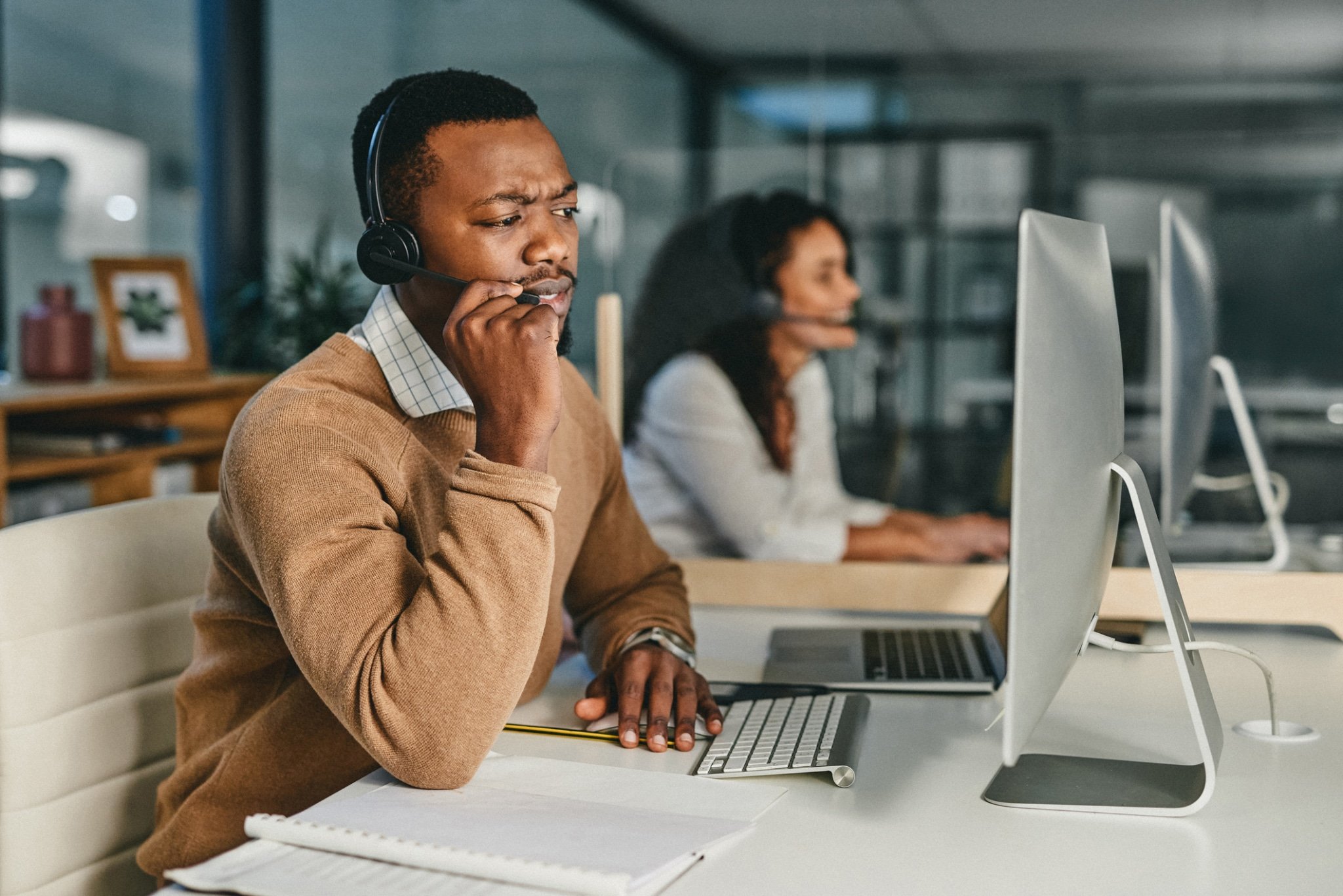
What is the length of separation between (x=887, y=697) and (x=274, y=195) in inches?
135

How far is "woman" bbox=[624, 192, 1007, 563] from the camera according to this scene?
2195 mm

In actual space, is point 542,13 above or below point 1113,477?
above

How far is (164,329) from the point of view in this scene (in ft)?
10.8

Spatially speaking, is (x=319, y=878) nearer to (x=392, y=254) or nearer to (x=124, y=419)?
(x=392, y=254)

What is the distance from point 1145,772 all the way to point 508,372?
2.00 feet

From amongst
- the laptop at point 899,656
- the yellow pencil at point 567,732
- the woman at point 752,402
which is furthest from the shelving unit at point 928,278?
the yellow pencil at point 567,732

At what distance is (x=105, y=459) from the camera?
9.48 ft

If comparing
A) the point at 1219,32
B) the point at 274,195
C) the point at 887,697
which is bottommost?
the point at 887,697

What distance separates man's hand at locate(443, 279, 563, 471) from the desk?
285 mm

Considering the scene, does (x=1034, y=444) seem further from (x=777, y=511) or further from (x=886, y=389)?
(x=886, y=389)

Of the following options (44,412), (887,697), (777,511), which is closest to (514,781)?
(887,697)

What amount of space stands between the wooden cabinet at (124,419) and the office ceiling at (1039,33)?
5.99 feet

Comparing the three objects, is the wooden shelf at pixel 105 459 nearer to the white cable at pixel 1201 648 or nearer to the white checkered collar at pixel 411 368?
the white checkered collar at pixel 411 368

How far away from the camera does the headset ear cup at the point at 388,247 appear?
1073 mm
